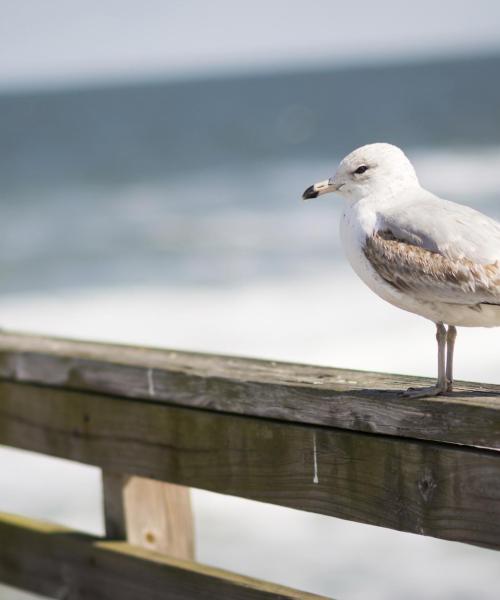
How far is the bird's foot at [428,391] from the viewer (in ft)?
6.57

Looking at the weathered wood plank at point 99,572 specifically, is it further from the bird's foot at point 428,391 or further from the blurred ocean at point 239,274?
the blurred ocean at point 239,274

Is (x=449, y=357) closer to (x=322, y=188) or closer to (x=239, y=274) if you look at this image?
(x=322, y=188)

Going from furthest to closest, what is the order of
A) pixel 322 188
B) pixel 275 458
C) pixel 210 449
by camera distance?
pixel 322 188 → pixel 210 449 → pixel 275 458

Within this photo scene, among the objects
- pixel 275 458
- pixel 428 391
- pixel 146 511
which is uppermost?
pixel 428 391

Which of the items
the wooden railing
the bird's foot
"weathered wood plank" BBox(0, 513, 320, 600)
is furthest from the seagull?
"weathered wood plank" BBox(0, 513, 320, 600)

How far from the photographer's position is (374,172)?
2.35 m

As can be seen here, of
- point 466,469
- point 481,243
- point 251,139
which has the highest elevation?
point 251,139

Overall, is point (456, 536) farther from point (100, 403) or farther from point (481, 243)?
point (100, 403)

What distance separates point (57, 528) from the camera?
2631mm

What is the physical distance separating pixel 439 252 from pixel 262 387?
0.46m

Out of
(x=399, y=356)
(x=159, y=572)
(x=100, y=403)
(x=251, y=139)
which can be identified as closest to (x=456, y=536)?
(x=159, y=572)

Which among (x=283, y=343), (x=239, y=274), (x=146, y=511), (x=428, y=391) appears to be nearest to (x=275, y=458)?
(x=428, y=391)

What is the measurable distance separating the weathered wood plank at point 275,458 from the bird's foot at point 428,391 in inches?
3.9

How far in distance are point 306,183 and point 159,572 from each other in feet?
57.9
